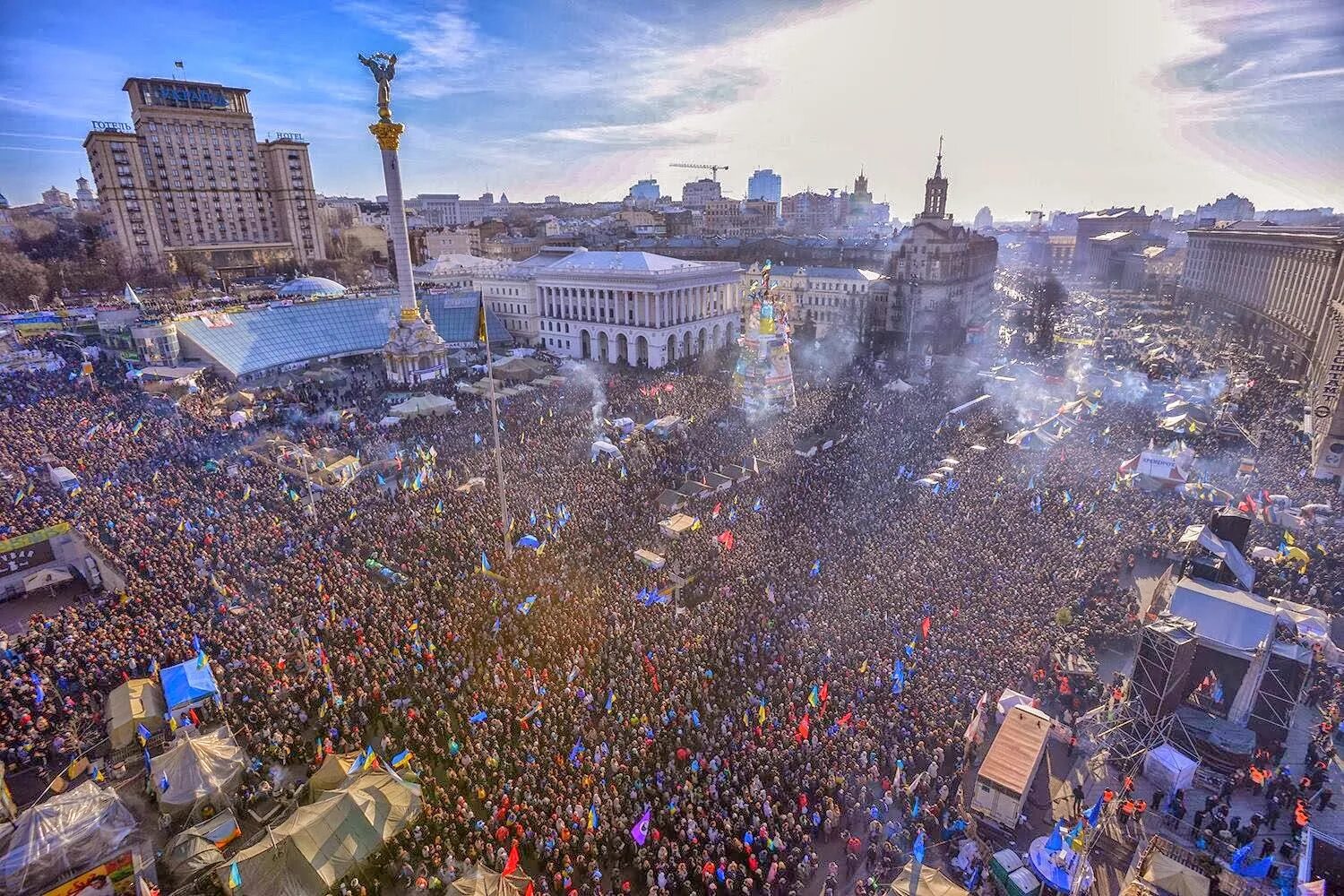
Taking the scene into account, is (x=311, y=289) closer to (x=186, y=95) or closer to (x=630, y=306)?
(x=630, y=306)

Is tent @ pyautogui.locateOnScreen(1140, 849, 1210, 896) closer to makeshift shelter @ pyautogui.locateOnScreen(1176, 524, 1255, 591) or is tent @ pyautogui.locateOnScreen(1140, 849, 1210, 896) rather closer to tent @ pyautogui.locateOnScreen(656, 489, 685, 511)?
makeshift shelter @ pyautogui.locateOnScreen(1176, 524, 1255, 591)

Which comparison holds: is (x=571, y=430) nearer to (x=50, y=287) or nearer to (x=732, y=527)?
(x=732, y=527)

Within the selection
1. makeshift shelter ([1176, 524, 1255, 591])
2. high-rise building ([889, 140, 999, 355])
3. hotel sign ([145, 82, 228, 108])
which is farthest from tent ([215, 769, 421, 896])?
hotel sign ([145, 82, 228, 108])

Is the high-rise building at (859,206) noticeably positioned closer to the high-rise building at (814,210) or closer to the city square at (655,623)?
the high-rise building at (814,210)

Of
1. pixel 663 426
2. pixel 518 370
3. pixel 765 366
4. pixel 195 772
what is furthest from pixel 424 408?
pixel 195 772

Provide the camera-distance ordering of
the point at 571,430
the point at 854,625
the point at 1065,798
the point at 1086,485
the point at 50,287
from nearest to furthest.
A: the point at 1065,798, the point at 854,625, the point at 1086,485, the point at 571,430, the point at 50,287

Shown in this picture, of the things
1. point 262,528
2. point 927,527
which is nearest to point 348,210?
point 262,528
